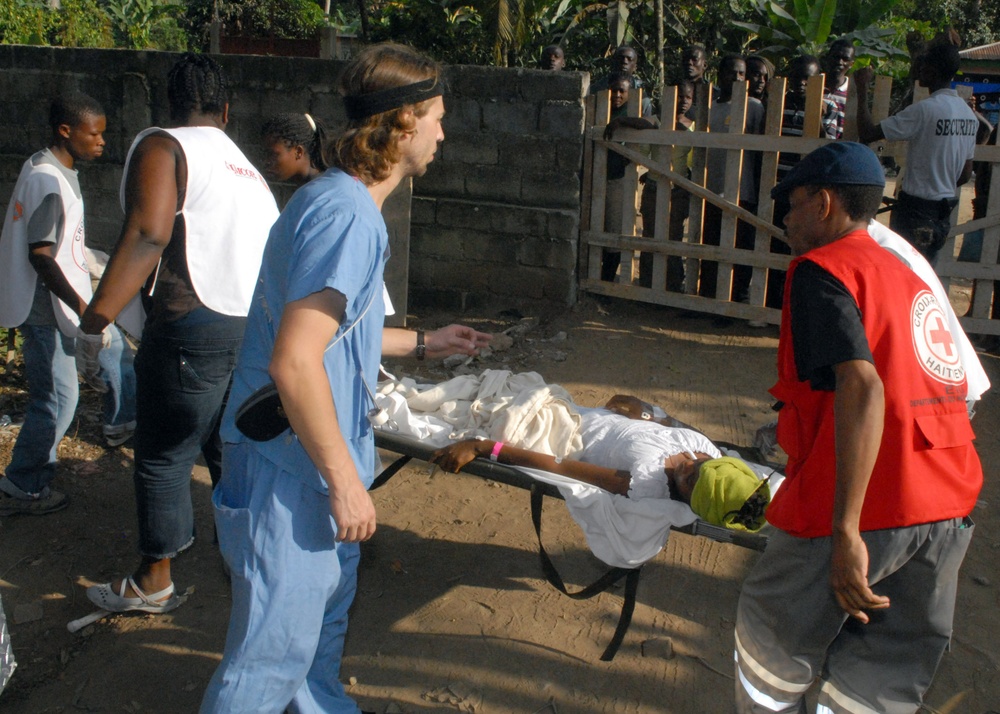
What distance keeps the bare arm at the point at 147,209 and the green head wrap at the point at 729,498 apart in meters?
1.95

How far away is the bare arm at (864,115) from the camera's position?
214 inches

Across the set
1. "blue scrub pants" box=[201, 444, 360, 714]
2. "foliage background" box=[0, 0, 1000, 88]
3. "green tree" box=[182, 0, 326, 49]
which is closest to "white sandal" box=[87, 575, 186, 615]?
"blue scrub pants" box=[201, 444, 360, 714]

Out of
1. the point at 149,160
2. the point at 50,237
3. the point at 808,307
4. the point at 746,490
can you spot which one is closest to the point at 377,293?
the point at 808,307

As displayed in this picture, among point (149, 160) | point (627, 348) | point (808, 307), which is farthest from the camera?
point (627, 348)

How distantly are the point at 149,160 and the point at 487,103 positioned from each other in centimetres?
408

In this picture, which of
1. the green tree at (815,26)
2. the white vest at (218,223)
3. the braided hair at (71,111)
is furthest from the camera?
the green tree at (815,26)

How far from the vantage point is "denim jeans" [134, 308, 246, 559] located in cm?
279

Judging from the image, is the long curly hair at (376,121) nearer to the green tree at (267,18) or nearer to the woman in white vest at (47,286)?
the woman in white vest at (47,286)

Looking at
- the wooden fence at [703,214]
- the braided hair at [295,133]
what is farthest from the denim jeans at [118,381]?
the wooden fence at [703,214]

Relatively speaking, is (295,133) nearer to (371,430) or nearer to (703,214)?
(371,430)

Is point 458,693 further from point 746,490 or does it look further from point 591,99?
point 591,99

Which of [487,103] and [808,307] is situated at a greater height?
[487,103]

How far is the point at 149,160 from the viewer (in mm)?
2662

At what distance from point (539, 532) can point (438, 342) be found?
3.63 feet
